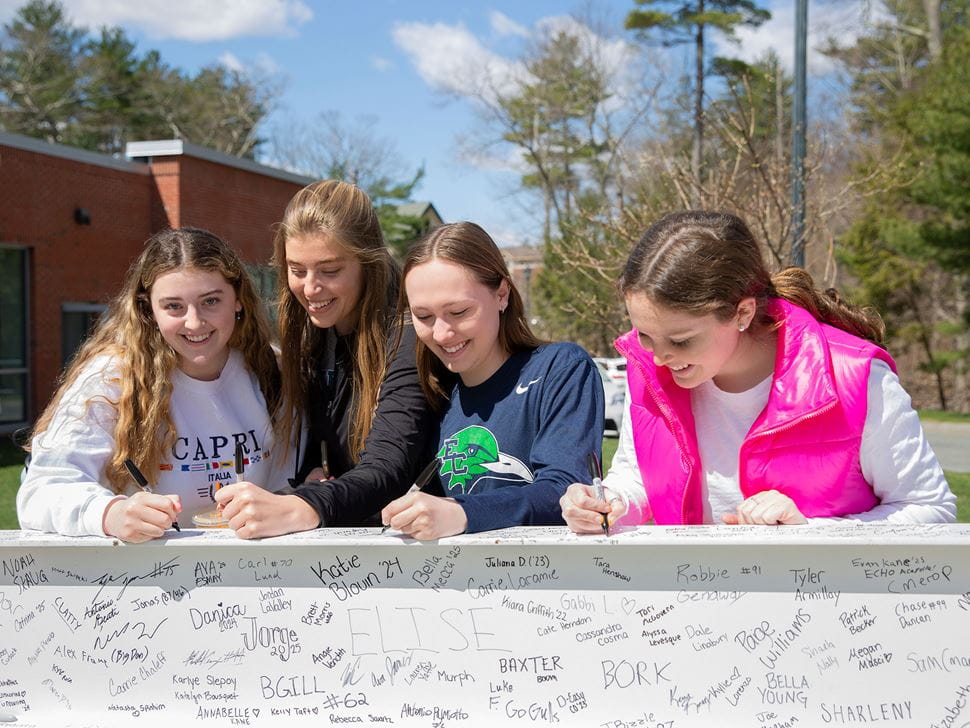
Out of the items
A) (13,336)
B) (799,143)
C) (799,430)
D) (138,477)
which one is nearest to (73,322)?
(13,336)

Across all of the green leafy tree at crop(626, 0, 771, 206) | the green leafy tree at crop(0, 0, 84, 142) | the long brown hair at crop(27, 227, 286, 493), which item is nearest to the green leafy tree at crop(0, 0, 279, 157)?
the green leafy tree at crop(0, 0, 84, 142)

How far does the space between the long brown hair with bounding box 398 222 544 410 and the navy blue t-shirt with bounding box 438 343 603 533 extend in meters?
0.06

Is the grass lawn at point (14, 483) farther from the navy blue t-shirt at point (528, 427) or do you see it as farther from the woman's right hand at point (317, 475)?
the navy blue t-shirt at point (528, 427)

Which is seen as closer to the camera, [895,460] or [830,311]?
[895,460]

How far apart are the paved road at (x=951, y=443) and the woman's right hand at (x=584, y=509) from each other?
451 inches

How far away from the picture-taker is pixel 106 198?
58.6 ft

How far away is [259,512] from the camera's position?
2367mm

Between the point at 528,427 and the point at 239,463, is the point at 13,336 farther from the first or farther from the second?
the point at 528,427

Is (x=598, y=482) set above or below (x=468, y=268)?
below

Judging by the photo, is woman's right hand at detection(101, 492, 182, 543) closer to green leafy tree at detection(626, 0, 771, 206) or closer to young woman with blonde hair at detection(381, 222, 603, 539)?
young woman with blonde hair at detection(381, 222, 603, 539)

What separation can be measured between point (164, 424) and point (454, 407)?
2.81 feet

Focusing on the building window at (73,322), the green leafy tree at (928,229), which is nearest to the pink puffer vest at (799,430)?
the building window at (73,322)

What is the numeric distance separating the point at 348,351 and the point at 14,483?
30.4 feet

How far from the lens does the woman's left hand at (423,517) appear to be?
2277 millimetres
